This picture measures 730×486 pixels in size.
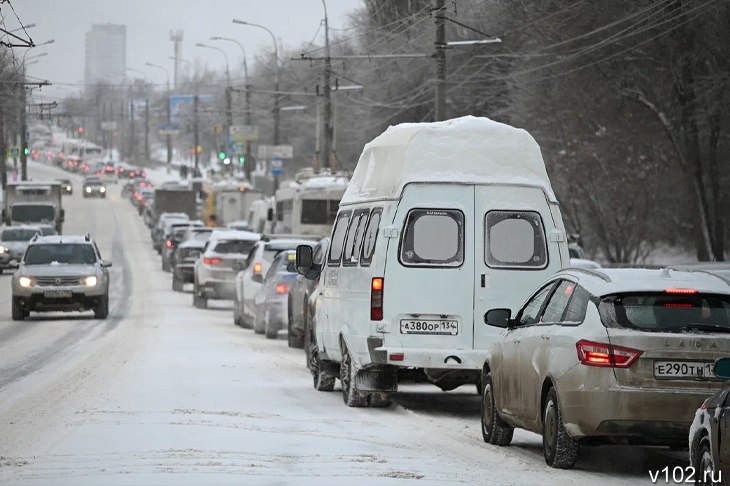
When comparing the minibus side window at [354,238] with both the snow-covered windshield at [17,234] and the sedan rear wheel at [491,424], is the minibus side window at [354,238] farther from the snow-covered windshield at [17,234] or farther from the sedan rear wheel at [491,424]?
the snow-covered windshield at [17,234]

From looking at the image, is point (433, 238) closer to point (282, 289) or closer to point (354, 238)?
point (354, 238)

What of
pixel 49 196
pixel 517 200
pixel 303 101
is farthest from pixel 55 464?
pixel 303 101

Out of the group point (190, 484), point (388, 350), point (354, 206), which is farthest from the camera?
point (354, 206)

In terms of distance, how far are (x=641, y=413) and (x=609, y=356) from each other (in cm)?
43

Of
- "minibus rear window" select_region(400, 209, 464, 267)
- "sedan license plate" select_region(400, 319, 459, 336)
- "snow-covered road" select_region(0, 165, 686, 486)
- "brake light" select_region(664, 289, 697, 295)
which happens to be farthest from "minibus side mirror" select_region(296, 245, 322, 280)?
"brake light" select_region(664, 289, 697, 295)

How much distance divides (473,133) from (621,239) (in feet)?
130

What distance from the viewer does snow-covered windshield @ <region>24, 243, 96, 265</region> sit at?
110 feet

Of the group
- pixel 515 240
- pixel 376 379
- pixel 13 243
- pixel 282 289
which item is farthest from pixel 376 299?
pixel 13 243

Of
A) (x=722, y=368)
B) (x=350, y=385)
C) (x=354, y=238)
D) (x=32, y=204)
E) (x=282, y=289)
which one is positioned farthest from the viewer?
(x=32, y=204)

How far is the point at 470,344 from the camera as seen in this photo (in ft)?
50.1

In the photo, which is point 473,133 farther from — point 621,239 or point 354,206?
point 621,239

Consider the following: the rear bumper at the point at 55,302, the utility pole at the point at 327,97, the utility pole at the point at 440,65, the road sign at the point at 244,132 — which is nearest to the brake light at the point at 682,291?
the utility pole at the point at 440,65

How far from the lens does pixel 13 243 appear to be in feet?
192

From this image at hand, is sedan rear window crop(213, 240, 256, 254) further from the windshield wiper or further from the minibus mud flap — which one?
the windshield wiper
